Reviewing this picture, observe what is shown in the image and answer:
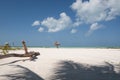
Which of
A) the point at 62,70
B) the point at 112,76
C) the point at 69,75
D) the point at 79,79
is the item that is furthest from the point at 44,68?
the point at 112,76

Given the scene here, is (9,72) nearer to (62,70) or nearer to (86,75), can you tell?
(62,70)

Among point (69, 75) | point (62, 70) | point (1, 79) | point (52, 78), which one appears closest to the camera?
point (1, 79)

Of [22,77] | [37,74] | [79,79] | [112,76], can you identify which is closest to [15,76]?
[22,77]

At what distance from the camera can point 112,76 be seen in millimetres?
10047

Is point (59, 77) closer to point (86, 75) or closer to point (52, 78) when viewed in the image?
point (52, 78)

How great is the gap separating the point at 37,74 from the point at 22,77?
111 centimetres

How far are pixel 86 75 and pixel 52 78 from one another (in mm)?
1744

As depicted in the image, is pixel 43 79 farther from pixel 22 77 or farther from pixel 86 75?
pixel 86 75

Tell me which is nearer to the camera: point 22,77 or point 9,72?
point 22,77

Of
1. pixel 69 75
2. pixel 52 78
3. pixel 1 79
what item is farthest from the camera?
pixel 69 75

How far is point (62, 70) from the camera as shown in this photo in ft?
36.9

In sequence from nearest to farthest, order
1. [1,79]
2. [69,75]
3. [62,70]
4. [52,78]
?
[1,79] < [52,78] < [69,75] < [62,70]

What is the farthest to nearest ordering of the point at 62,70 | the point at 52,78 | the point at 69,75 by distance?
the point at 62,70 → the point at 69,75 → the point at 52,78

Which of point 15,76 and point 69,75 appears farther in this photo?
point 69,75
